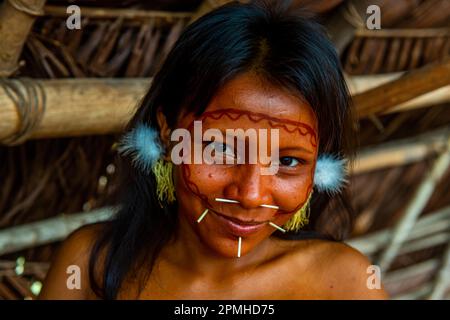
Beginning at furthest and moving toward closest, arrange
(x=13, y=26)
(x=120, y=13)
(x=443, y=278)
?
1. (x=443, y=278)
2. (x=120, y=13)
3. (x=13, y=26)

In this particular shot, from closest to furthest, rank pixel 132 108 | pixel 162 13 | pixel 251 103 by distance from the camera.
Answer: pixel 251 103, pixel 132 108, pixel 162 13

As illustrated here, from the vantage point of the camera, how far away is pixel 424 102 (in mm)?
2588

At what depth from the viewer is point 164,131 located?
152 centimetres

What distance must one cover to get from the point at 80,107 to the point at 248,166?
0.62m

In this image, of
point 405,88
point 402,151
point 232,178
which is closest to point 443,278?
point 402,151

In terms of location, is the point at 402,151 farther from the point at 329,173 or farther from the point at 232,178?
the point at 232,178

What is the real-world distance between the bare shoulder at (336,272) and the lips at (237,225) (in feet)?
0.96

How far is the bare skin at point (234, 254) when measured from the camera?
54.6 inches

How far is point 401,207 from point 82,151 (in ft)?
5.16

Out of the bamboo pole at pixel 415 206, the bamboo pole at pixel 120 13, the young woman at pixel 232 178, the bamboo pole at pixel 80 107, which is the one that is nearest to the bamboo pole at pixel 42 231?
the bamboo pole at pixel 80 107

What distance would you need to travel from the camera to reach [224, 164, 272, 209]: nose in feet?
4.45
